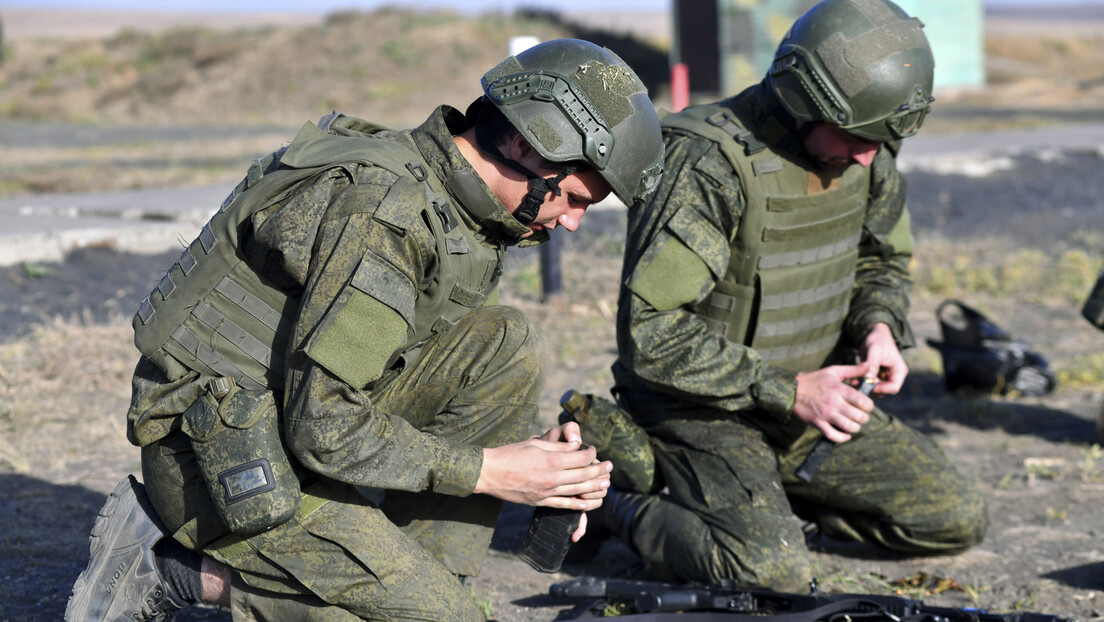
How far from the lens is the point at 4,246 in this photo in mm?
6988

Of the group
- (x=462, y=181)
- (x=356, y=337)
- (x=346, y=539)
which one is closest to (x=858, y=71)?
(x=462, y=181)

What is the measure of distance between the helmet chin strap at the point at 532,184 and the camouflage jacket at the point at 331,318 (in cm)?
8

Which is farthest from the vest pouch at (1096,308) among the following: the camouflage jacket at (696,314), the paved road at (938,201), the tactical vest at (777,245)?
the paved road at (938,201)

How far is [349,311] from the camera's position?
2320 millimetres

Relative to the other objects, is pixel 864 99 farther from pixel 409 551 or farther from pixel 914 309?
pixel 914 309

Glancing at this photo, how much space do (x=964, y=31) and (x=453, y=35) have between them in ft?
38.2

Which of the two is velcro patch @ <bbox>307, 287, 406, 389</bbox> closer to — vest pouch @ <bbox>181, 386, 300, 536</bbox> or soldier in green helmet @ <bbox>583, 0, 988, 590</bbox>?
vest pouch @ <bbox>181, 386, 300, 536</bbox>

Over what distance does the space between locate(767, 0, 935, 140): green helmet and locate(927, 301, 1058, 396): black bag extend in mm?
2164

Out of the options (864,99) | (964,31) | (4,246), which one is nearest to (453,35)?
(964,31)

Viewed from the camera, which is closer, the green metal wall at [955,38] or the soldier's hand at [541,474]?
the soldier's hand at [541,474]

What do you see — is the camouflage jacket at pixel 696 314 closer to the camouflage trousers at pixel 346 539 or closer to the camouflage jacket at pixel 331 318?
the camouflage trousers at pixel 346 539

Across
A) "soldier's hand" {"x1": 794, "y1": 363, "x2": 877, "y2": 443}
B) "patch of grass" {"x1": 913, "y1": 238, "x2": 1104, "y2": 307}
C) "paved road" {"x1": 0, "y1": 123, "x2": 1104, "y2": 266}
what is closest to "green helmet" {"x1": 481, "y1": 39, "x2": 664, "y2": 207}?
"soldier's hand" {"x1": 794, "y1": 363, "x2": 877, "y2": 443}

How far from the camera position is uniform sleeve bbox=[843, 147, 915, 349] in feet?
12.6

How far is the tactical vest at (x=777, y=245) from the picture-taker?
11.5 ft
